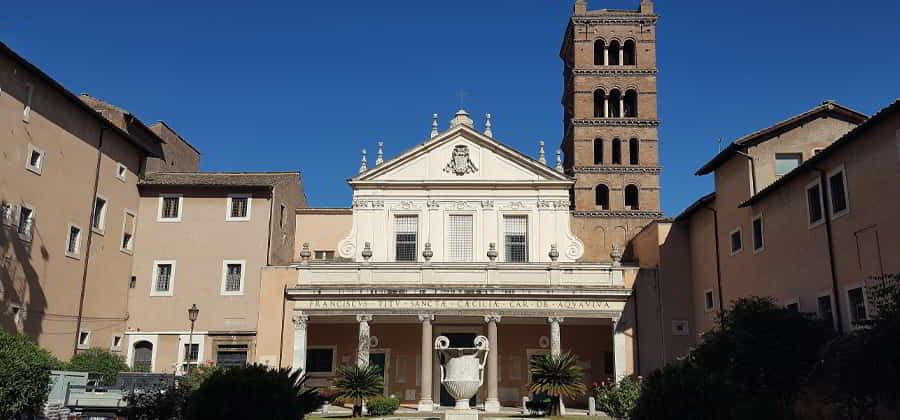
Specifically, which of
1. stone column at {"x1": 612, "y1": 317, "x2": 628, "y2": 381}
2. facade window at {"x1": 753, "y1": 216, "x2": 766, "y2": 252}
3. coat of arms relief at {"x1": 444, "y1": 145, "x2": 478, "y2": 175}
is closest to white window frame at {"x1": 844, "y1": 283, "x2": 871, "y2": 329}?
facade window at {"x1": 753, "y1": 216, "x2": 766, "y2": 252}

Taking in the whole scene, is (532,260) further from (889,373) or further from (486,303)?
(889,373)

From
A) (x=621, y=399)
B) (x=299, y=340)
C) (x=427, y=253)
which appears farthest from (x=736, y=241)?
(x=299, y=340)

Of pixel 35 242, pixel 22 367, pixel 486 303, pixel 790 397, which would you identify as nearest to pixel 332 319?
pixel 486 303

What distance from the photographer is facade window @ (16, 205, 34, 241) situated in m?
24.2

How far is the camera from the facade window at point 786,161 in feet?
83.5

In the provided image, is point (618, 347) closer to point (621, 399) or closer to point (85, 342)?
point (621, 399)

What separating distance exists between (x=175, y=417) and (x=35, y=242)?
40.2 ft

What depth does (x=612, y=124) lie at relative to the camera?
4550 cm

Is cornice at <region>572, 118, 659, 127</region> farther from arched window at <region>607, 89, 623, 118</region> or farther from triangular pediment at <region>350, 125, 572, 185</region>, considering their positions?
triangular pediment at <region>350, 125, 572, 185</region>

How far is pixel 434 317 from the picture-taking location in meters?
30.3

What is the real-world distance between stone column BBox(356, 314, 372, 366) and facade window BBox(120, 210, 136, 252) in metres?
9.76

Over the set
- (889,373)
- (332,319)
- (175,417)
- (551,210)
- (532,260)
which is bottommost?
(175,417)

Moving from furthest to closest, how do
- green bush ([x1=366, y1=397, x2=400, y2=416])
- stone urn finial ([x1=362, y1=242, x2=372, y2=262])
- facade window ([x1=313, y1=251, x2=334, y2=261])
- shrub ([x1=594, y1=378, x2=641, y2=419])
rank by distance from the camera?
1. facade window ([x1=313, y1=251, x2=334, y2=261])
2. stone urn finial ([x1=362, y1=242, x2=372, y2=262])
3. green bush ([x1=366, y1=397, x2=400, y2=416])
4. shrub ([x1=594, y1=378, x2=641, y2=419])

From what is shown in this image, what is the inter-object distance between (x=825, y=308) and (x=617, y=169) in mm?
24359
